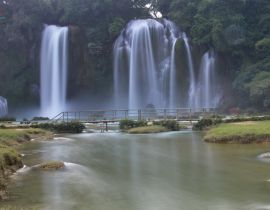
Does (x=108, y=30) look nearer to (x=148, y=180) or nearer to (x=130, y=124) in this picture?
(x=130, y=124)

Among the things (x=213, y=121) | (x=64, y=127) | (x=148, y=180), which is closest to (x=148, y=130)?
(x=213, y=121)

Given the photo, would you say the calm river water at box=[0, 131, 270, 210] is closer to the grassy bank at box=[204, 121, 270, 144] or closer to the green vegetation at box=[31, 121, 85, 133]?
the grassy bank at box=[204, 121, 270, 144]

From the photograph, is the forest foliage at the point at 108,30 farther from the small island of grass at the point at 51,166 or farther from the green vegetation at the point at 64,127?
the small island of grass at the point at 51,166

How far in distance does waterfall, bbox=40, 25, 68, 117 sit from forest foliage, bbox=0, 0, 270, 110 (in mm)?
2506

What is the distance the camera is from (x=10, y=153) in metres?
20.2

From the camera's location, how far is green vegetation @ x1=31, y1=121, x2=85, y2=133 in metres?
43.5

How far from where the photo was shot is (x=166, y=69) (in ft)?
221

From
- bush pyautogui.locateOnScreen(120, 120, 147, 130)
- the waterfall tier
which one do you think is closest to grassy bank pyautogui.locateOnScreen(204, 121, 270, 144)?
bush pyautogui.locateOnScreen(120, 120, 147, 130)

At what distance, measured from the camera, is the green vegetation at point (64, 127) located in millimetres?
43528

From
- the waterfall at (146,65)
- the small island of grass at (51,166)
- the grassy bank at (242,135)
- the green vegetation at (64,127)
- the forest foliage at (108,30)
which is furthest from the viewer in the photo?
the waterfall at (146,65)

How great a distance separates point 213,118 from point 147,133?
23.5ft

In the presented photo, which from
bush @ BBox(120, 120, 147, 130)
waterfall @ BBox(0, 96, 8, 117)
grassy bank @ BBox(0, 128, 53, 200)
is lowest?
grassy bank @ BBox(0, 128, 53, 200)

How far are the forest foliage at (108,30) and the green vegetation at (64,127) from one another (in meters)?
26.4

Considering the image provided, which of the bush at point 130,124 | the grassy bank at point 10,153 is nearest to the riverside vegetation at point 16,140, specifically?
the grassy bank at point 10,153
